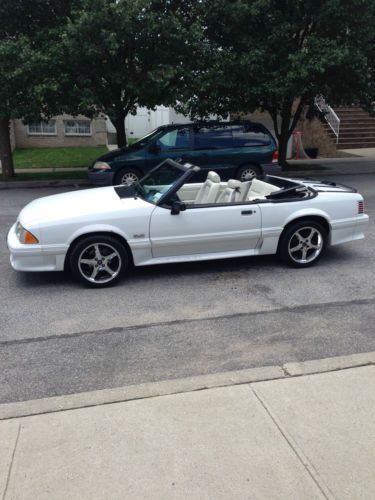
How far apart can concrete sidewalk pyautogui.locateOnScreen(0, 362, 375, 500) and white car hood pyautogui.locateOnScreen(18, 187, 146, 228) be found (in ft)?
8.87

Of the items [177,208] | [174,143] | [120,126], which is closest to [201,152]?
[174,143]

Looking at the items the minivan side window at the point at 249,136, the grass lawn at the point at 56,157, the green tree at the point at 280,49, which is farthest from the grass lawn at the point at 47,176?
the minivan side window at the point at 249,136

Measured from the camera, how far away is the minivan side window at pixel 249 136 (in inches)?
491

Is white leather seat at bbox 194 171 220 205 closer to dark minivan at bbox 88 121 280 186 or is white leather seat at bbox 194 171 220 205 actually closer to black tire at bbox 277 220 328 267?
black tire at bbox 277 220 328 267

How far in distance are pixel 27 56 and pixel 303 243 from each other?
8238 mm

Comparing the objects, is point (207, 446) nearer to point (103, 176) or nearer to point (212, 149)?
point (103, 176)

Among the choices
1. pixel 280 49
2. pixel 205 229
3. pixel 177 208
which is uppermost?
pixel 280 49

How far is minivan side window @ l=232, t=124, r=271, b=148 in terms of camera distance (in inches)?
491

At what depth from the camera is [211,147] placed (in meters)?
12.4

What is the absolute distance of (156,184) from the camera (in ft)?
20.0

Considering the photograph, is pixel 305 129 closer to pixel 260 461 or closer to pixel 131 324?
pixel 131 324

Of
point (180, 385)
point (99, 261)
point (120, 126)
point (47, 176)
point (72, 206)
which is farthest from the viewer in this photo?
point (47, 176)

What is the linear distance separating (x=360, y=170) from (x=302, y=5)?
5.81 metres

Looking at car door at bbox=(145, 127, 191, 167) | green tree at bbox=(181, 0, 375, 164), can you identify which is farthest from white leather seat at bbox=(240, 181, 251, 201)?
green tree at bbox=(181, 0, 375, 164)
